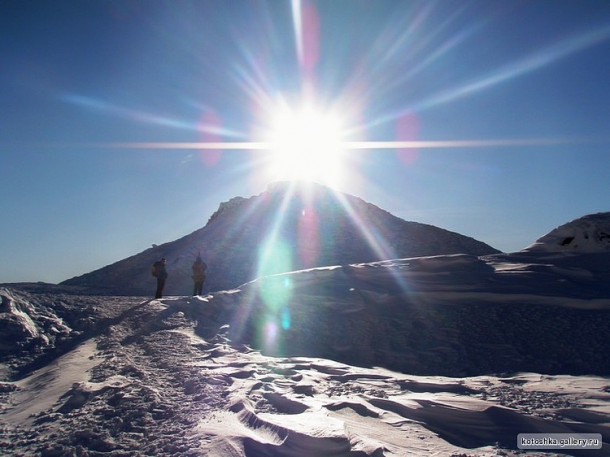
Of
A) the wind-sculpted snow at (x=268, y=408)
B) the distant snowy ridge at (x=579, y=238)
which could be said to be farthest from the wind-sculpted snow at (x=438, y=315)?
the distant snowy ridge at (x=579, y=238)

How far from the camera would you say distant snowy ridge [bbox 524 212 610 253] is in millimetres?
15391

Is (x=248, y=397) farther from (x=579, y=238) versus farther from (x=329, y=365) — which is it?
(x=579, y=238)

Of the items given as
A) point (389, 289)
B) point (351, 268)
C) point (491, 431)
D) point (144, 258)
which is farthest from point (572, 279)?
point (144, 258)

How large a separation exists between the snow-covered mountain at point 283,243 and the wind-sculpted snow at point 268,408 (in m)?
12.6

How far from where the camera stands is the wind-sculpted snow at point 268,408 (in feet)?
13.5

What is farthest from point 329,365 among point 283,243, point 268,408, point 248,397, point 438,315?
point 283,243

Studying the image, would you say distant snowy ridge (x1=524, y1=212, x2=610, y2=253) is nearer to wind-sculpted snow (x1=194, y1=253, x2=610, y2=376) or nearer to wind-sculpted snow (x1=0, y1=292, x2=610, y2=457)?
wind-sculpted snow (x1=194, y1=253, x2=610, y2=376)

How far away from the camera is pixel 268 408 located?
5.08 meters

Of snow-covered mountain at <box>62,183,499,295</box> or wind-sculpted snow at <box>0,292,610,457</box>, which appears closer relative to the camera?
wind-sculpted snow at <box>0,292,610,457</box>

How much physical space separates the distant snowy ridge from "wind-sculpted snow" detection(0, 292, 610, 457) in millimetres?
10327

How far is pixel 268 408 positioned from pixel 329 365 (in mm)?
2208

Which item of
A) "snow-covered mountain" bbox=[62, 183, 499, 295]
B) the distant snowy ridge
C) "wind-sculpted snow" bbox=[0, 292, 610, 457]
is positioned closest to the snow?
"wind-sculpted snow" bbox=[0, 292, 610, 457]

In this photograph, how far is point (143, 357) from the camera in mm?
7066

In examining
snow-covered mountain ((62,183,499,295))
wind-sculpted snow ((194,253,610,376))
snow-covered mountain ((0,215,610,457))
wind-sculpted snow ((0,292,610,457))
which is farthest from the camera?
Result: snow-covered mountain ((62,183,499,295))
